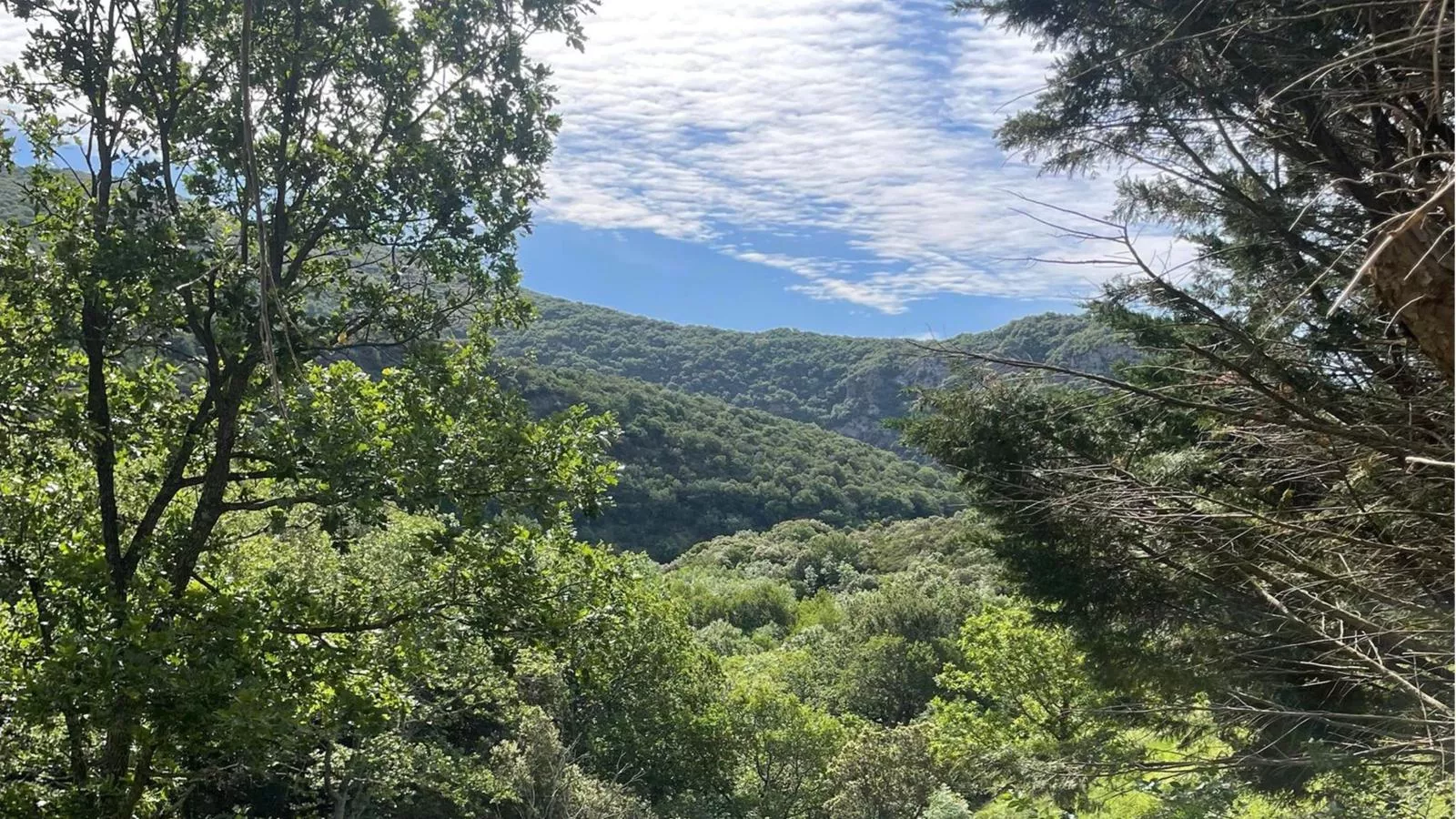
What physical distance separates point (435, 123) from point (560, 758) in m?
12.6

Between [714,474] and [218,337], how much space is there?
8885cm

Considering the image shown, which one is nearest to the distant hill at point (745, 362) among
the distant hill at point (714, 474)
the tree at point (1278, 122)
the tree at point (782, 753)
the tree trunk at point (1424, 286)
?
the distant hill at point (714, 474)

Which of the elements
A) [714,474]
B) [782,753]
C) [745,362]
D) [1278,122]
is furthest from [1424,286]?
[745,362]

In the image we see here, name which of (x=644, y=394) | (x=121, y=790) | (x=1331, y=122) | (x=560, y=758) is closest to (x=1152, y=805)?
(x=560, y=758)

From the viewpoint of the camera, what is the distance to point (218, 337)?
530 centimetres

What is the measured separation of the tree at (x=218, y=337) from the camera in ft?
17.7

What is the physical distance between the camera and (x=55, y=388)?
19.5 ft

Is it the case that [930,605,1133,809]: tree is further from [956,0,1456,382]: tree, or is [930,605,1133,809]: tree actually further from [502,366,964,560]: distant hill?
[502,366,964,560]: distant hill

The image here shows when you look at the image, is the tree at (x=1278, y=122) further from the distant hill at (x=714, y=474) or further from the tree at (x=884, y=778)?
the distant hill at (x=714, y=474)

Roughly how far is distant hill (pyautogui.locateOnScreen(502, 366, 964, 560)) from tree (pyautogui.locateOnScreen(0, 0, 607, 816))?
66.3 metres

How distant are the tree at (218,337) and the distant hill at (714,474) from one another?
218ft

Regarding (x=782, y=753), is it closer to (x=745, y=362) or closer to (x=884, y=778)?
(x=884, y=778)

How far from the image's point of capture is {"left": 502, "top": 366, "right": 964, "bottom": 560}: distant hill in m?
81.3

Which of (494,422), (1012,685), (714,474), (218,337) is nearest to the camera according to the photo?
(218,337)
